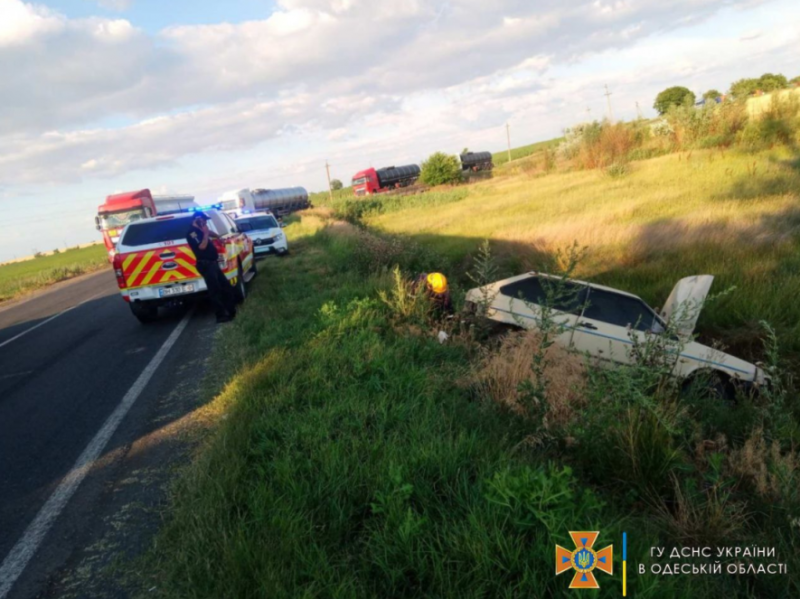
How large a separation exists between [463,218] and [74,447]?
17.9 meters

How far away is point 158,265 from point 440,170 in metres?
50.7

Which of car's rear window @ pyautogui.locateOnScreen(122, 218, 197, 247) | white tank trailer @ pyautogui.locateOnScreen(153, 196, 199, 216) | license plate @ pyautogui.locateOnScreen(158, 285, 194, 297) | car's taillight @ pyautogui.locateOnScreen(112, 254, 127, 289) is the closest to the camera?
car's taillight @ pyautogui.locateOnScreen(112, 254, 127, 289)

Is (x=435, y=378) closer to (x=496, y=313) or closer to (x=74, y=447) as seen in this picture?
(x=496, y=313)

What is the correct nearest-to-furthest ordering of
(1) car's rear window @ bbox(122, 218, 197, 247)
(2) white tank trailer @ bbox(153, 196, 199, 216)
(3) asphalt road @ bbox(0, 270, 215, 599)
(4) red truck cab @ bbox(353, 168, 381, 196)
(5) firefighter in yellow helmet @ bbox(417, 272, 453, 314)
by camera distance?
(3) asphalt road @ bbox(0, 270, 215, 599) → (5) firefighter in yellow helmet @ bbox(417, 272, 453, 314) → (1) car's rear window @ bbox(122, 218, 197, 247) → (2) white tank trailer @ bbox(153, 196, 199, 216) → (4) red truck cab @ bbox(353, 168, 381, 196)

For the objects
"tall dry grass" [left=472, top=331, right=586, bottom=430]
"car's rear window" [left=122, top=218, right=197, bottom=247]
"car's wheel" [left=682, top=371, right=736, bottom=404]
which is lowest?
"car's wheel" [left=682, top=371, right=736, bottom=404]

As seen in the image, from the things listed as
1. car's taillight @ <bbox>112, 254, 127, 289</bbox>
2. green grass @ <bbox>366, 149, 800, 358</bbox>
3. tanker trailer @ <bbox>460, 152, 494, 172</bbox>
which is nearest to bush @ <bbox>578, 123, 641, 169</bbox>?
green grass @ <bbox>366, 149, 800, 358</bbox>

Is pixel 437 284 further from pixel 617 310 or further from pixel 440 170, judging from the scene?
pixel 440 170

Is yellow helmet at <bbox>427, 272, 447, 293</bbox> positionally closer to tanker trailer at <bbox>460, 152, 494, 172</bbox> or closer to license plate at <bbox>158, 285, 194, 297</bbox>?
license plate at <bbox>158, 285, 194, 297</bbox>

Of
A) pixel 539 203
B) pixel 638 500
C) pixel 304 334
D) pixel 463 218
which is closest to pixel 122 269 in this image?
pixel 304 334

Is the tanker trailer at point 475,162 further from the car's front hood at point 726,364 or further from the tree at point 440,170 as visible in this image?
the car's front hood at point 726,364

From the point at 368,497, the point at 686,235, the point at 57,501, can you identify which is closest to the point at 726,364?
the point at 368,497

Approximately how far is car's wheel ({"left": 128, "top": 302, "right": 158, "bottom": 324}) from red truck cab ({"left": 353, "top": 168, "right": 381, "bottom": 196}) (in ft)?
169

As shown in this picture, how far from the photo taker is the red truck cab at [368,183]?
6041cm

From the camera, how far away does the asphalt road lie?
10.9ft
